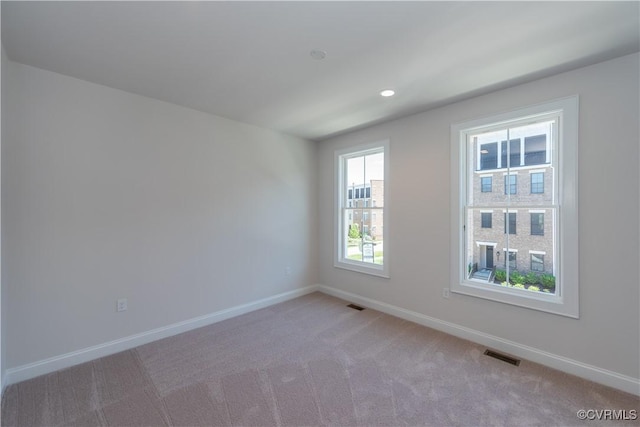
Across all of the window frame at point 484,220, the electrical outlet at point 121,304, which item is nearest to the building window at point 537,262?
the window frame at point 484,220

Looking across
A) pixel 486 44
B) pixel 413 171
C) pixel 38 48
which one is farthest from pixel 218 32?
pixel 413 171

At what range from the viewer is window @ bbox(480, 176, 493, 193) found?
9.38ft

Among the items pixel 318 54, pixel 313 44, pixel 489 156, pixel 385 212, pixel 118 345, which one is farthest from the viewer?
pixel 385 212

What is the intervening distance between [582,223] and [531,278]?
0.66 meters

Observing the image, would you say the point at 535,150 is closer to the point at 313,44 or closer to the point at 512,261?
the point at 512,261

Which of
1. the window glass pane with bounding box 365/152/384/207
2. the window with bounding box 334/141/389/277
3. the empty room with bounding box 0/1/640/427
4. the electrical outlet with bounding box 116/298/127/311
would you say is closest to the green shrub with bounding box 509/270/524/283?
the empty room with bounding box 0/1/640/427

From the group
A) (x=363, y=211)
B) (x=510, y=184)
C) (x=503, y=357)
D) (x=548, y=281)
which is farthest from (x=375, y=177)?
(x=503, y=357)

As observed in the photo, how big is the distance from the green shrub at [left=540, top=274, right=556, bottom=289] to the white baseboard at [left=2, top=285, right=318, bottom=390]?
3.13m

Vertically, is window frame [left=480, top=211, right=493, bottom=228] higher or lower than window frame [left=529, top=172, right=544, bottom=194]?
lower

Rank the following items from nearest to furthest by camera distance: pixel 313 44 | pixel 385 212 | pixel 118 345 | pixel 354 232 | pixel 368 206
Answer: pixel 313 44 → pixel 118 345 → pixel 385 212 → pixel 368 206 → pixel 354 232

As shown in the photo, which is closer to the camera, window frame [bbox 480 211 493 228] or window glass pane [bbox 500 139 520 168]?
Answer: window glass pane [bbox 500 139 520 168]

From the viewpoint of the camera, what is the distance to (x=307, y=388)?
210cm

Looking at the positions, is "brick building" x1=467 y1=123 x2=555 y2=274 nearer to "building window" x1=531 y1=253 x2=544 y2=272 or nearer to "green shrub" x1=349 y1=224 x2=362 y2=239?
"building window" x1=531 y1=253 x2=544 y2=272

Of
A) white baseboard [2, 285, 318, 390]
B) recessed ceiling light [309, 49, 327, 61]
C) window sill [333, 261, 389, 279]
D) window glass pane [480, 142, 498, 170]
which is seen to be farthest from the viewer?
window sill [333, 261, 389, 279]
